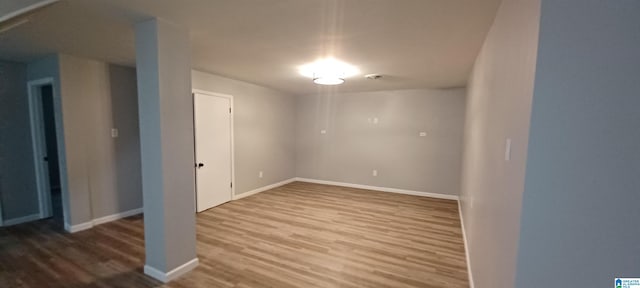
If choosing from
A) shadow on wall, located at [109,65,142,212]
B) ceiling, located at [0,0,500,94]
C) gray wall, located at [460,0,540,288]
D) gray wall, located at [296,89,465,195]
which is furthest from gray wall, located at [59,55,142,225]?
A: gray wall, located at [460,0,540,288]

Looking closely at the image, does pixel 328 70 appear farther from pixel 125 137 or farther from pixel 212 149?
pixel 125 137

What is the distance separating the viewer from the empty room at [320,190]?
0.88m

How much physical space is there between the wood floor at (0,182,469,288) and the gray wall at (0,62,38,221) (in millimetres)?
369

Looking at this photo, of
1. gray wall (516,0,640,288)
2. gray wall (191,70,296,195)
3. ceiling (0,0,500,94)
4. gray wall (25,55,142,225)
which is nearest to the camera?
gray wall (516,0,640,288)

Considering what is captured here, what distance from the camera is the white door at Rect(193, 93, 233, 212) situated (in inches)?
154

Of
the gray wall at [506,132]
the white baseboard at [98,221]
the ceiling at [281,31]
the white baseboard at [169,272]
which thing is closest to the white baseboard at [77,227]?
the white baseboard at [98,221]

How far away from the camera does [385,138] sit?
5.47 metres

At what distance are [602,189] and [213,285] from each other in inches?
102

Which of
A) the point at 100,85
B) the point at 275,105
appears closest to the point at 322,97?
the point at 275,105

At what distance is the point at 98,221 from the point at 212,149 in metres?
1.78

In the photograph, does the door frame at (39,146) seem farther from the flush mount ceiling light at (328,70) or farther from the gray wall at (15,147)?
the flush mount ceiling light at (328,70)

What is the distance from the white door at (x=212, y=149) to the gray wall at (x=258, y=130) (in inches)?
7.7

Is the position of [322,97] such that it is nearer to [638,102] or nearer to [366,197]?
[366,197]

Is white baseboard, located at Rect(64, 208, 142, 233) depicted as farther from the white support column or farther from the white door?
the white support column
